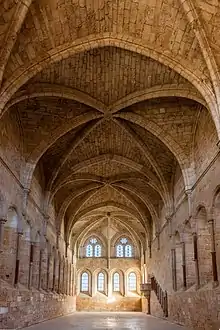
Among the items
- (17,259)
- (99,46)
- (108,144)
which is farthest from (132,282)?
(99,46)

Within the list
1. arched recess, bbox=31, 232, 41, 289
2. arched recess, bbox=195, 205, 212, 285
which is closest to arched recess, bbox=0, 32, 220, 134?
arched recess, bbox=195, 205, 212, 285

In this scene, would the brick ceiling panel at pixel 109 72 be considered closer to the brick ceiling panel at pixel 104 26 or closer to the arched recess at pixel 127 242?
the brick ceiling panel at pixel 104 26

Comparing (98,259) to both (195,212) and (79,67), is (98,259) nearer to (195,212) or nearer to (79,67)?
(195,212)

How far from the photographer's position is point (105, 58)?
13789 millimetres

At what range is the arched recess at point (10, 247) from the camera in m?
14.9

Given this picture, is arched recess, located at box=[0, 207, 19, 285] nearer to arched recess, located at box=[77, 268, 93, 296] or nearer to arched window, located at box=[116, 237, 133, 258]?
arched recess, located at box=[77, 268, 93, 296]

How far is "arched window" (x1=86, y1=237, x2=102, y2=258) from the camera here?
37.4 meters

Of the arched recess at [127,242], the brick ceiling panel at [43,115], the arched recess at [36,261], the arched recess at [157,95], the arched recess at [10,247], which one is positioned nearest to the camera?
the arched recess at [157,95]

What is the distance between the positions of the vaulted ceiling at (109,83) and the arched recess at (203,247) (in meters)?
1.65

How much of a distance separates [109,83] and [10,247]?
25.2 feet

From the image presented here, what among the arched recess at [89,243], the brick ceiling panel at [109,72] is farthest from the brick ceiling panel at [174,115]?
the arched recess at [89,243]

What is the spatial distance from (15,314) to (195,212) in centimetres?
811

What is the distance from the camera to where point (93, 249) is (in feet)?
123

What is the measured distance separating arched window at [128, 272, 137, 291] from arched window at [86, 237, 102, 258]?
11.7 ft
